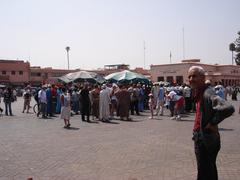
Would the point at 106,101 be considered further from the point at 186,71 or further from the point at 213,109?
the point at 186,71

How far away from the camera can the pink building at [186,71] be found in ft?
203

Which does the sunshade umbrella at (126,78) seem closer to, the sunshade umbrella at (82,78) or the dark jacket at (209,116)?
the sunshade umbrella at (82,78)

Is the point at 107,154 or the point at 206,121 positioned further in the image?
the point at 107,154

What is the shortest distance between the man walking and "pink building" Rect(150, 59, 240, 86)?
56.1 m

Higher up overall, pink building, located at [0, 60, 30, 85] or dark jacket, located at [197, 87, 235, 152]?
pink building, located at [0, 60, 30, 85]

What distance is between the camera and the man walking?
3.89 metres

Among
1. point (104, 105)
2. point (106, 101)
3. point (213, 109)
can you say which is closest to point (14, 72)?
point (106, 101)

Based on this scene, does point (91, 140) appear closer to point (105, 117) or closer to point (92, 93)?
point (105, 117)

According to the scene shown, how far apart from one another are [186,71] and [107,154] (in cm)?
5356

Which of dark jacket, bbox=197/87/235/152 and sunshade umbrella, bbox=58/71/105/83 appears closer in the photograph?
dark jacket, bbox=197/87/235/152

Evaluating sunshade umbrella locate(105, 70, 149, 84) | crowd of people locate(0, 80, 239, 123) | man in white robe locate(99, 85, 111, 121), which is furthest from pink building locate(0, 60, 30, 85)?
man in white robe locate(99, 85, 111, 121)

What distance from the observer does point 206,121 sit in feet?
13.1

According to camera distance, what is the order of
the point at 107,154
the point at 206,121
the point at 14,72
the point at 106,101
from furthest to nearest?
the point at 14,72, the point at 106,101, the point at 107,154, the point at 206,121

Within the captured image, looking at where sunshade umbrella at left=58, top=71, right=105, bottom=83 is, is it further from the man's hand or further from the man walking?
the man's hand
